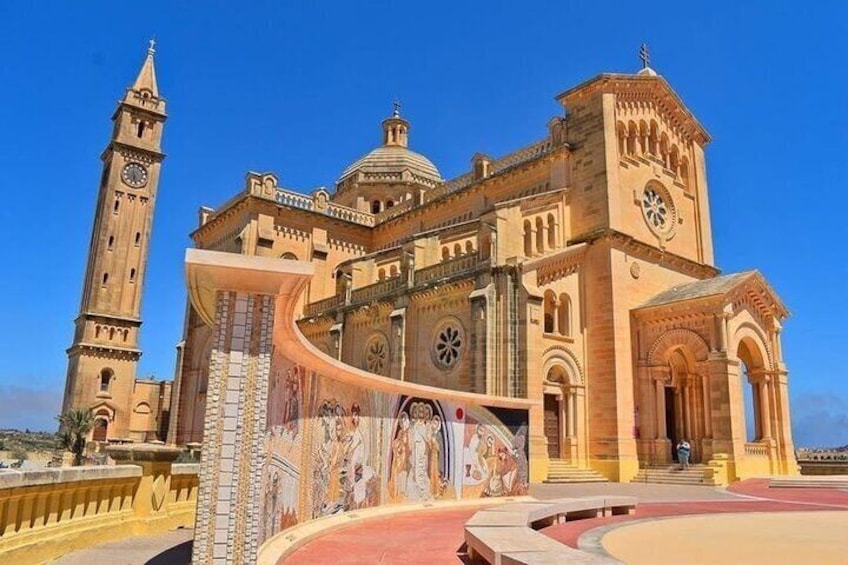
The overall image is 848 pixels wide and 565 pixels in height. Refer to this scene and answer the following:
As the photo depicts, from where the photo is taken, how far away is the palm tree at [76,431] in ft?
129

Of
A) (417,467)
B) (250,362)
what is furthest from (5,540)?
(417,467)

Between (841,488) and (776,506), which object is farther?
(841,488)

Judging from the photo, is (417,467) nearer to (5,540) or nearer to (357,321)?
(5,540)

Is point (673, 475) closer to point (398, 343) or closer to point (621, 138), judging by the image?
point (398, 343)

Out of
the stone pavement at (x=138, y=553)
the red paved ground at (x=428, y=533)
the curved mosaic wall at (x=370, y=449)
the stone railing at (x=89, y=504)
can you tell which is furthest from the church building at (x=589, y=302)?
the stone pavement at (x=138, y=553)

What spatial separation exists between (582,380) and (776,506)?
10.7 metres

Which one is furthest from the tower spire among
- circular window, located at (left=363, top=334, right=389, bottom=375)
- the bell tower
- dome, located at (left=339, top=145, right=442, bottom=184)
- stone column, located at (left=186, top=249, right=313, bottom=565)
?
stone column, located at (left=186, top=249, right=313, bottom=565)

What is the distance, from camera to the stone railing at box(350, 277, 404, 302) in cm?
2949

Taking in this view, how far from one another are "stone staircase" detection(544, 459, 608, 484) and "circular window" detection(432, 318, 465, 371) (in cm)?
549

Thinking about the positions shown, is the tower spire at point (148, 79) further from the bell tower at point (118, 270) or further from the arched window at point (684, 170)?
the arched window at point (684, 170)

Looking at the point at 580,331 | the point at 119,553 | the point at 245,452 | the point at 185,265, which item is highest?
the point at 580,331

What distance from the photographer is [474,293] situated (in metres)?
24.5

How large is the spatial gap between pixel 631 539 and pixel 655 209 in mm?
22914

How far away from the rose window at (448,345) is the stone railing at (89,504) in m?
15.2
